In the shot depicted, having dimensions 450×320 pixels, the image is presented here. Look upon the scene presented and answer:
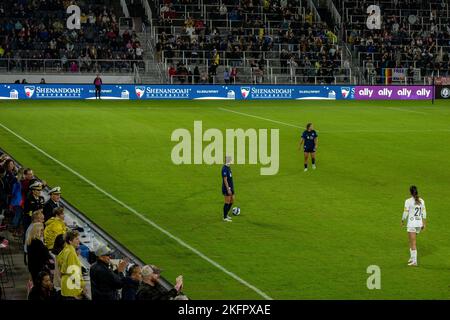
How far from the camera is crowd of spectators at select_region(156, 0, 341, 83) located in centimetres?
6850

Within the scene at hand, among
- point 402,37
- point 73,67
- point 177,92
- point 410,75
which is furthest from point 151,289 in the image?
point 402,37

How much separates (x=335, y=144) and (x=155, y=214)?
17.2 meters

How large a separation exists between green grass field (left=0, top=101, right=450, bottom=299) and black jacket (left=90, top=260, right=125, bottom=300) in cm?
365

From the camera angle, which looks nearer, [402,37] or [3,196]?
[3,196]

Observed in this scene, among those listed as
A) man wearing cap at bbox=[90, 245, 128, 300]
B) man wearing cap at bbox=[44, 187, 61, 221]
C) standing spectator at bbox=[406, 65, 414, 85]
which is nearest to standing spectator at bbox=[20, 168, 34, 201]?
man wearing cap at bbox=[44, 187, 61, 221]

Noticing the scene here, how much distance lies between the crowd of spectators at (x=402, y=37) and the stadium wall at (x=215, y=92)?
117 inches

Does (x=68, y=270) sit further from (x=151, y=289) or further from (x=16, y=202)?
(x=16, y=202)

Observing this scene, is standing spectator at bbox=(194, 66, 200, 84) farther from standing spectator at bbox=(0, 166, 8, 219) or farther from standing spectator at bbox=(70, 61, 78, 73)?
standing spectator at bbox=(0, 166, 8, 219)

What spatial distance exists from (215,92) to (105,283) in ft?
168

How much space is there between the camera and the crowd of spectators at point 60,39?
6444 cm

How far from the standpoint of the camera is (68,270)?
14125 mm

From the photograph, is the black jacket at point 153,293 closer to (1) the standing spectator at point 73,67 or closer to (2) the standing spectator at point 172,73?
(1) the standing spectator at point 73,67

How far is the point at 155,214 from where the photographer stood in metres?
25.0

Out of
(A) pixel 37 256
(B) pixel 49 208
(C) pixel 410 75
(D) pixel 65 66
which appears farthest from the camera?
(C) pixel 410 75
